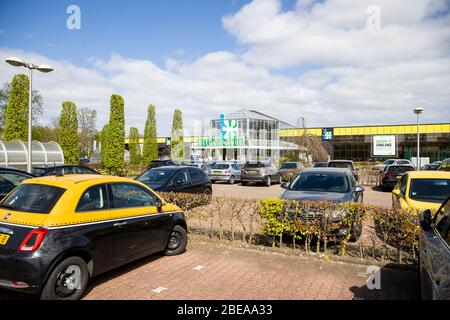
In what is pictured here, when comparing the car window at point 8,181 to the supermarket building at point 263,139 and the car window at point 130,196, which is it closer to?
the car window at point 130,196

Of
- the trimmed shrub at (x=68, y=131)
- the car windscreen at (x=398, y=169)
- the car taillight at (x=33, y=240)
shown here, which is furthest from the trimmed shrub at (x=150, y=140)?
the car taillight at (x=33, y=240)

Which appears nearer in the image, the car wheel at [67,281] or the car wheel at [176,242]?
the car wheel at [67,281]

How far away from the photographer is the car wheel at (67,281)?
3.94 metres

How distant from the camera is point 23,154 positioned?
71.4 feet

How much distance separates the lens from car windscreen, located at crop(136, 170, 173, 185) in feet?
34.4

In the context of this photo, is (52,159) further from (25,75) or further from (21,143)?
(25,75)

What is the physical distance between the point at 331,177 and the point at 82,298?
6.40 metres

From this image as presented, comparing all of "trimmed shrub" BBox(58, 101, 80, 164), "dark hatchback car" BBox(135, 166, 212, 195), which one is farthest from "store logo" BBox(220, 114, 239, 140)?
"dark hatchback car" BBox(135, 166, 212, 195)

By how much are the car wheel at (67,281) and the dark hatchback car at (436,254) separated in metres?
3.93

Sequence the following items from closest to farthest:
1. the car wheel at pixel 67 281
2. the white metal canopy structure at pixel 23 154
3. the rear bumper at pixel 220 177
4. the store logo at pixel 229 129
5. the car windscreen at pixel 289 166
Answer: the car wheel at pixel 67 281 < the white metal canopy structure at pixel 23 154 < the rear bumper at pixel 220 177 < the car windscreen at pixel 289 166 < the store logo at pixel 229 129

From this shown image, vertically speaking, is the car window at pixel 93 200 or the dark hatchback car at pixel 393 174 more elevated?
the car window at pixel 93 200

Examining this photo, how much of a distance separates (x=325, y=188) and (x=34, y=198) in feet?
20.4

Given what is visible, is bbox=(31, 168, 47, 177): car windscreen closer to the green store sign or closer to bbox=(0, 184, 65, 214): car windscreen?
bbox=(0, 184, 65, 214): car windscreen
